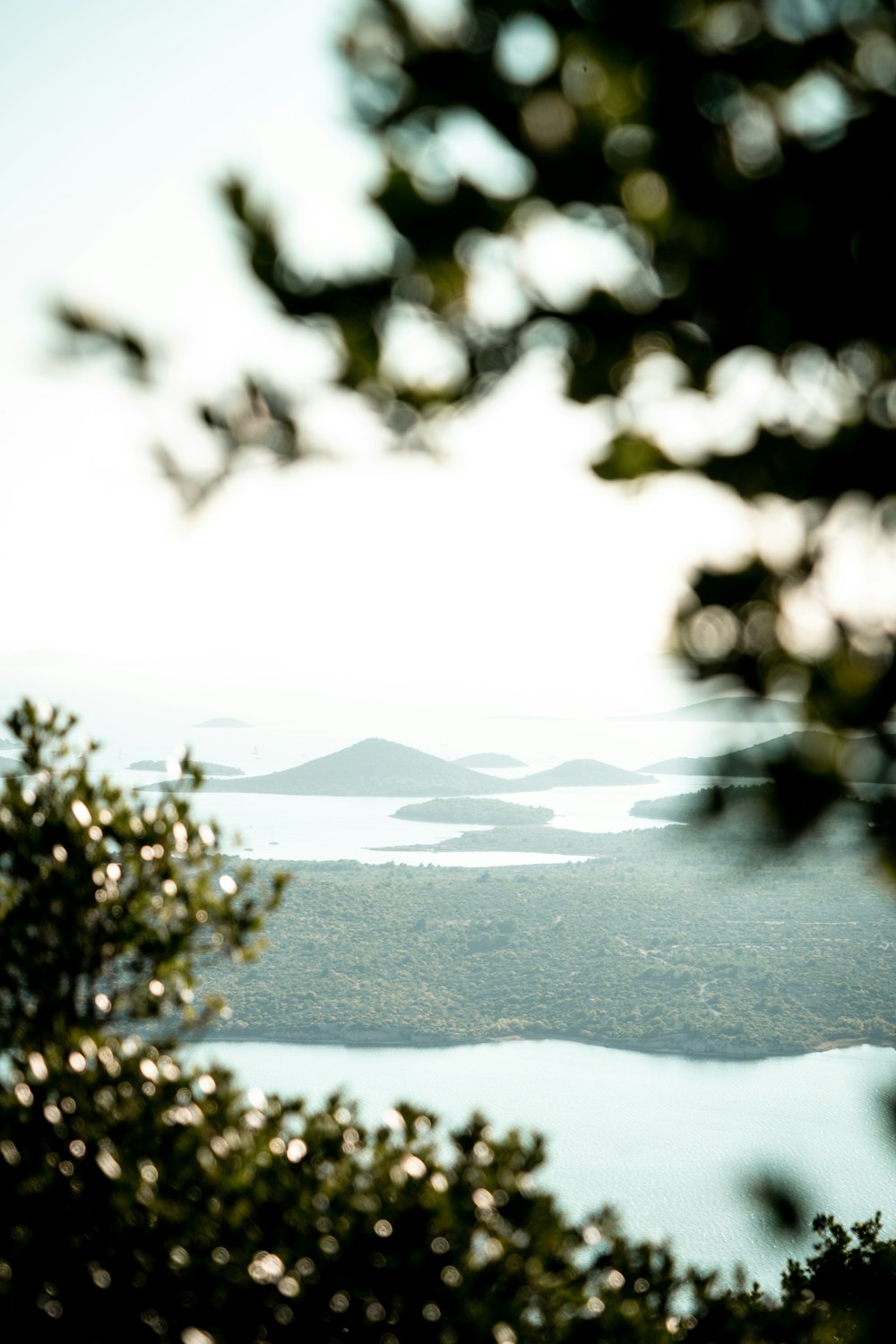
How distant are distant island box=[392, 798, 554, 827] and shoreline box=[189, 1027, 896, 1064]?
54.5 m

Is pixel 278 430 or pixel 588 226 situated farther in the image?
pixel 278 430

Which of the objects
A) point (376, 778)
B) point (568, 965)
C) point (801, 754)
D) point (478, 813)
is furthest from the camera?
point (376, 778)

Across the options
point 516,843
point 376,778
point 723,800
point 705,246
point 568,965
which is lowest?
point 568,965

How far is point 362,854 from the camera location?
111250 mm

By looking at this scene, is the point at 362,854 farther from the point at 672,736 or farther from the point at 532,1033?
the point at 672,736

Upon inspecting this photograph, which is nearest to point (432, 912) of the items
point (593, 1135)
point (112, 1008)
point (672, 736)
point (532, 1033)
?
point (532, 1033)

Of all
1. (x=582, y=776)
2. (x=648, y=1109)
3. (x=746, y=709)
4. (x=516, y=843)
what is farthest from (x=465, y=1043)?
(x=582, y=776)

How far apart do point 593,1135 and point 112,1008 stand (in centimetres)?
5982

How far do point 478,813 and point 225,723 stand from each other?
57035 millimetres

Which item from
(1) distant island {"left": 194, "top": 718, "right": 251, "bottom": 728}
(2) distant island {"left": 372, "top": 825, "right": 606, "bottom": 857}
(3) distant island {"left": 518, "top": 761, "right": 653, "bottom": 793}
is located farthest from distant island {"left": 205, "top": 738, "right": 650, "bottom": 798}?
(1) distant island {"left": 194, "top": 718, "right": 251, "bottom": 728}

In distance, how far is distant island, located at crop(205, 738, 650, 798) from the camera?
14000cm

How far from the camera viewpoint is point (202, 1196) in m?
4.46

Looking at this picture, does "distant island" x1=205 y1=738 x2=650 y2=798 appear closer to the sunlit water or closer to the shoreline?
the shoreline

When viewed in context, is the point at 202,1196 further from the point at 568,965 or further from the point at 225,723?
the point at 225,723
